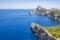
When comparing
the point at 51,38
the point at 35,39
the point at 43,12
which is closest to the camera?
the point at 51,38

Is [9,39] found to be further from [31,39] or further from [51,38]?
[51,38]

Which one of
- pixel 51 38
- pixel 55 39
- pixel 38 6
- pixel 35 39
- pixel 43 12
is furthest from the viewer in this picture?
pixel 38 6

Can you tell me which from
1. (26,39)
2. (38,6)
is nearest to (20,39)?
(26,39)

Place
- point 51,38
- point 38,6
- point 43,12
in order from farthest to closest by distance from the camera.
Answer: point 38,6 < point 43,12 < point 51,38

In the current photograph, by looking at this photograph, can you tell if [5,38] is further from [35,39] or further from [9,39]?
[35,39]

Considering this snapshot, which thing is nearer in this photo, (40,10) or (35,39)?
(35,39)

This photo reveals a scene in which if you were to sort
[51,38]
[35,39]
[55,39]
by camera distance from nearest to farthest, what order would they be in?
[55,39], [51,38], [35,39]

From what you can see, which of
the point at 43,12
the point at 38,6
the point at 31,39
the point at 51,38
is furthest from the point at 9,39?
the point at 38,6

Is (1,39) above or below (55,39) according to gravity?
below

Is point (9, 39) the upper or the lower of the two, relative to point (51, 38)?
lower
